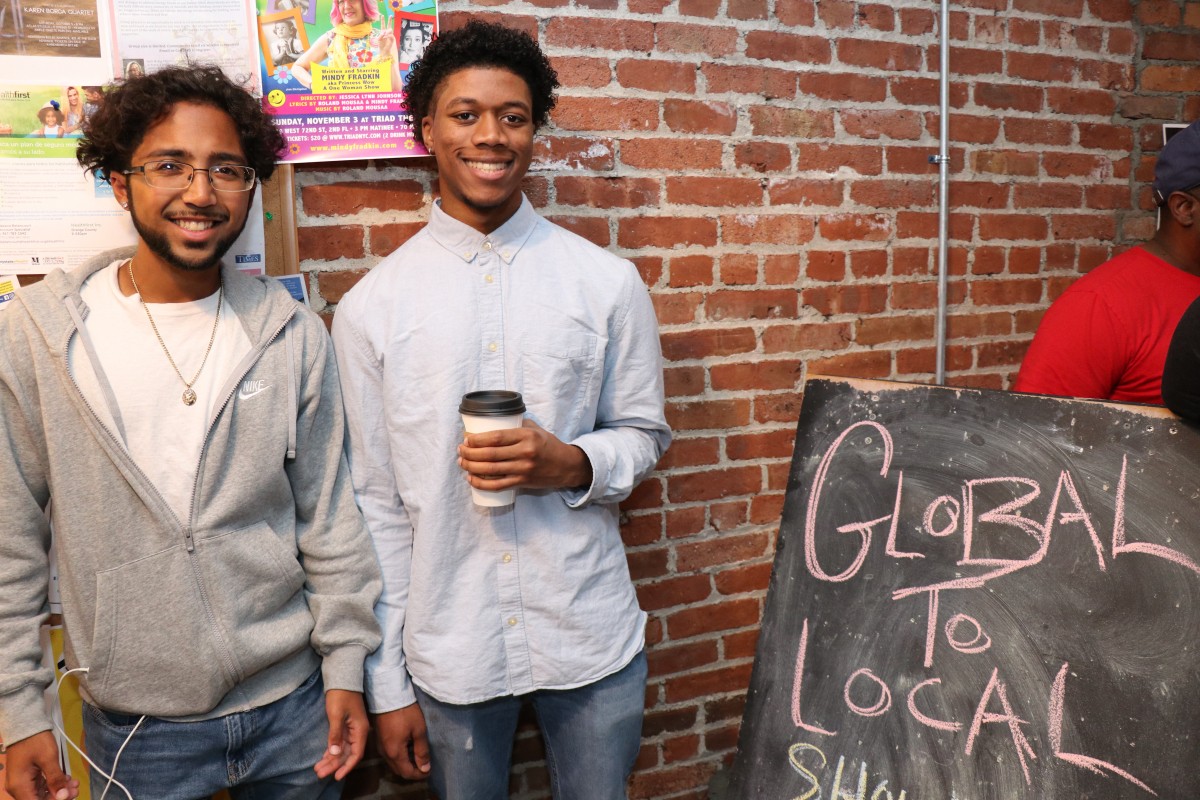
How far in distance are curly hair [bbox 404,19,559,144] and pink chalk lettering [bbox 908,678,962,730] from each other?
46.8 inches

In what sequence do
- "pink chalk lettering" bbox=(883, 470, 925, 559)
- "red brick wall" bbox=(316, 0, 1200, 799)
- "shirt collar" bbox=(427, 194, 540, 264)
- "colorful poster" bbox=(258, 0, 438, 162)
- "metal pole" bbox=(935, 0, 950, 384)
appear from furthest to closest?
"metal pole" bbox=(935, 0, 950, 384) < "red brick wall" bbox=(316, 0, 1200, 799) < "colorful poster" bbox=(258, 0, 438, 162) < "shirt collar" bbox=(427, 194, 540, 264) < "pink chalk lettering" bbox=(883, 470, 925, 559)

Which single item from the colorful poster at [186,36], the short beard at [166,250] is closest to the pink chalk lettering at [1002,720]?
the short beard at [166,250]

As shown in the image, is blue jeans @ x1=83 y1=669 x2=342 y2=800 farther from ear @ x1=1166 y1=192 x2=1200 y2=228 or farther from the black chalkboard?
ear @ x1=1166 y1=192 x2=1200 y2=228

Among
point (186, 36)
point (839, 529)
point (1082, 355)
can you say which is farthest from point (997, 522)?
point (186, 36)

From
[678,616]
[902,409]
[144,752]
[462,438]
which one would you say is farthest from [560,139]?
[144,752]

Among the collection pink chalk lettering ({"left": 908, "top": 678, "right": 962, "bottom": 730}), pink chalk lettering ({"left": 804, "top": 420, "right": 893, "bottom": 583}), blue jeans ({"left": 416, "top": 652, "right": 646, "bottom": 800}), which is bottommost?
blue jeans ({"left": 416, "top": 652, "right": 646, "bottom": 800})

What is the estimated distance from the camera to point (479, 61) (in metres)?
1.54

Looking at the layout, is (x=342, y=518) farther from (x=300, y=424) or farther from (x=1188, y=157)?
(x=1188, y=157)

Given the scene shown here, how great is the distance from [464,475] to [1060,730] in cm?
100

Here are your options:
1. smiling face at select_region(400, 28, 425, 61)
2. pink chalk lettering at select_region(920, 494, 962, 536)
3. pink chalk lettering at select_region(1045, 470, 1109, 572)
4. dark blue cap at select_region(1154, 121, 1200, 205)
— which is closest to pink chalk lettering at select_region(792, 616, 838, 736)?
pink chalk lettering at select_region(920, 494, 962, 536)

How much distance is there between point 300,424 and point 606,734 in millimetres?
764

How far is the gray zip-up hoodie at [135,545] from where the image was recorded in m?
1.30

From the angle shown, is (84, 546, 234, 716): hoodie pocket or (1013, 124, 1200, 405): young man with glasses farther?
(1013, 124, 1200, 405): young man with glasses

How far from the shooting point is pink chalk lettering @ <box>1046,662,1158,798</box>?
1.23m
